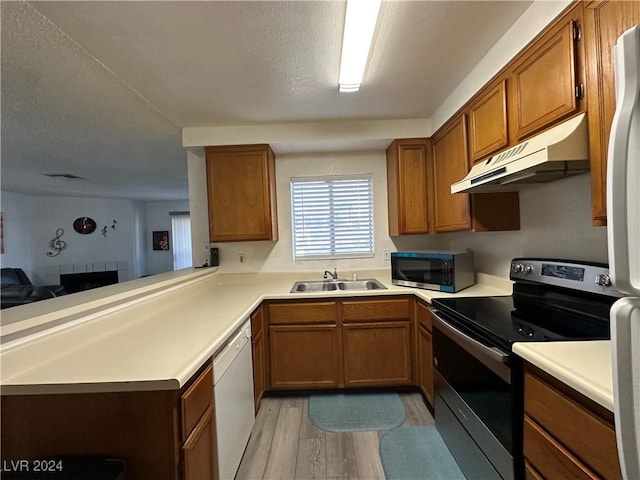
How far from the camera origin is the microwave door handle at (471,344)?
1.12 m

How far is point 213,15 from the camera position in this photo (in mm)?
1335

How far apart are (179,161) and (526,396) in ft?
13.3

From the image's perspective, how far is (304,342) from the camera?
7.52 ft

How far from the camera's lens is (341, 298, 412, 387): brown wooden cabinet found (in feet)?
7.47

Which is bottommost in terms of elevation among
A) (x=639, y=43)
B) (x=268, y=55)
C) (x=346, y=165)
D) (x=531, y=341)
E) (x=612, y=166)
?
(x=531, y=341)

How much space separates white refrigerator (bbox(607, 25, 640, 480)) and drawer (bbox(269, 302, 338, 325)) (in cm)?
184

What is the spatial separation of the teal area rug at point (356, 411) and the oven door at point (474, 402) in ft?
1.17

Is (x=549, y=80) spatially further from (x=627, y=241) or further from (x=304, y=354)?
(x=304, y=354)

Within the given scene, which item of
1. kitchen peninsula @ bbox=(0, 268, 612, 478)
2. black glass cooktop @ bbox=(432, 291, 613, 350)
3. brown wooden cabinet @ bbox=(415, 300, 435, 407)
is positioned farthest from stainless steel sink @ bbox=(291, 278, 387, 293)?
kitchen peninsula @ bbox=(0, 268, 612, 478)

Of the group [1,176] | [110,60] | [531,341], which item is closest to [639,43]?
[531,341]

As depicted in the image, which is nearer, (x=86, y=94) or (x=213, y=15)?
(x=213, y=15)

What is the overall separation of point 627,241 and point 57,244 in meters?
7.98

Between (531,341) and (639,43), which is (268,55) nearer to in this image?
(639,43)

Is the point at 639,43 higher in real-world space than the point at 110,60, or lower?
lower
